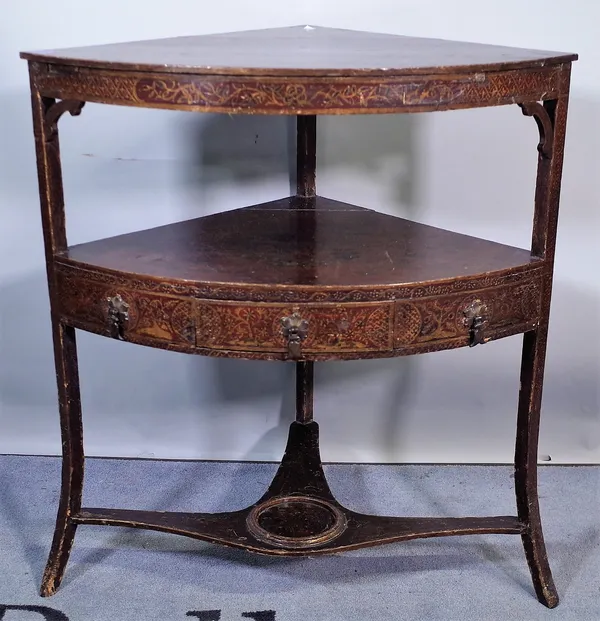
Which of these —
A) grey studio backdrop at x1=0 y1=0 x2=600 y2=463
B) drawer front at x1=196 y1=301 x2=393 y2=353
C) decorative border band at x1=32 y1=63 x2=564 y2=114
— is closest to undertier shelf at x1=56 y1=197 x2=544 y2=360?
drawer front at x1=196 y1=301 x2=393 y2=353

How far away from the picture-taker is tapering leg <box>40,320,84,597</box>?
70.9 inches

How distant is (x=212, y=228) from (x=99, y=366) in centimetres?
64

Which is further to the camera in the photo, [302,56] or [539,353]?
[539,353]

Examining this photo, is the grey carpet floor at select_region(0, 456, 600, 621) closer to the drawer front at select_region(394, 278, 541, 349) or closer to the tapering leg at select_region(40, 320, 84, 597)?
the tapering leg at select_region(40, 320, 84, 597)

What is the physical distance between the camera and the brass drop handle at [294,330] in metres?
1.57

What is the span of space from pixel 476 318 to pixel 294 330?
0.96 feet

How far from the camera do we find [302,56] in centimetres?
158

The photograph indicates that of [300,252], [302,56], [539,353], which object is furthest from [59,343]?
[539,353]

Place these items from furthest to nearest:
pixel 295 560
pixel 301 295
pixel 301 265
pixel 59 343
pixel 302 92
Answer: pixel 295 560, pixel 59 343, pixel 301 265, pixel 301 295, pixel 302 92

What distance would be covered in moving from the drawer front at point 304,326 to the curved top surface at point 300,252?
4 cm

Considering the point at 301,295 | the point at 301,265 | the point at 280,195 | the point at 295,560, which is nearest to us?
the point at 301,295

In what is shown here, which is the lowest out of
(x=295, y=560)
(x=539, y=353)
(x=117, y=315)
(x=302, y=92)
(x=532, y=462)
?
(x=295, y=560)

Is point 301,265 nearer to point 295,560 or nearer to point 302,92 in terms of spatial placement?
point 302,92

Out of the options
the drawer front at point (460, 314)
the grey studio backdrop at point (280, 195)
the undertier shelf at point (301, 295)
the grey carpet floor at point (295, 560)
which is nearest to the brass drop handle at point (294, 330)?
the undertier shelf at point (301, 295)
